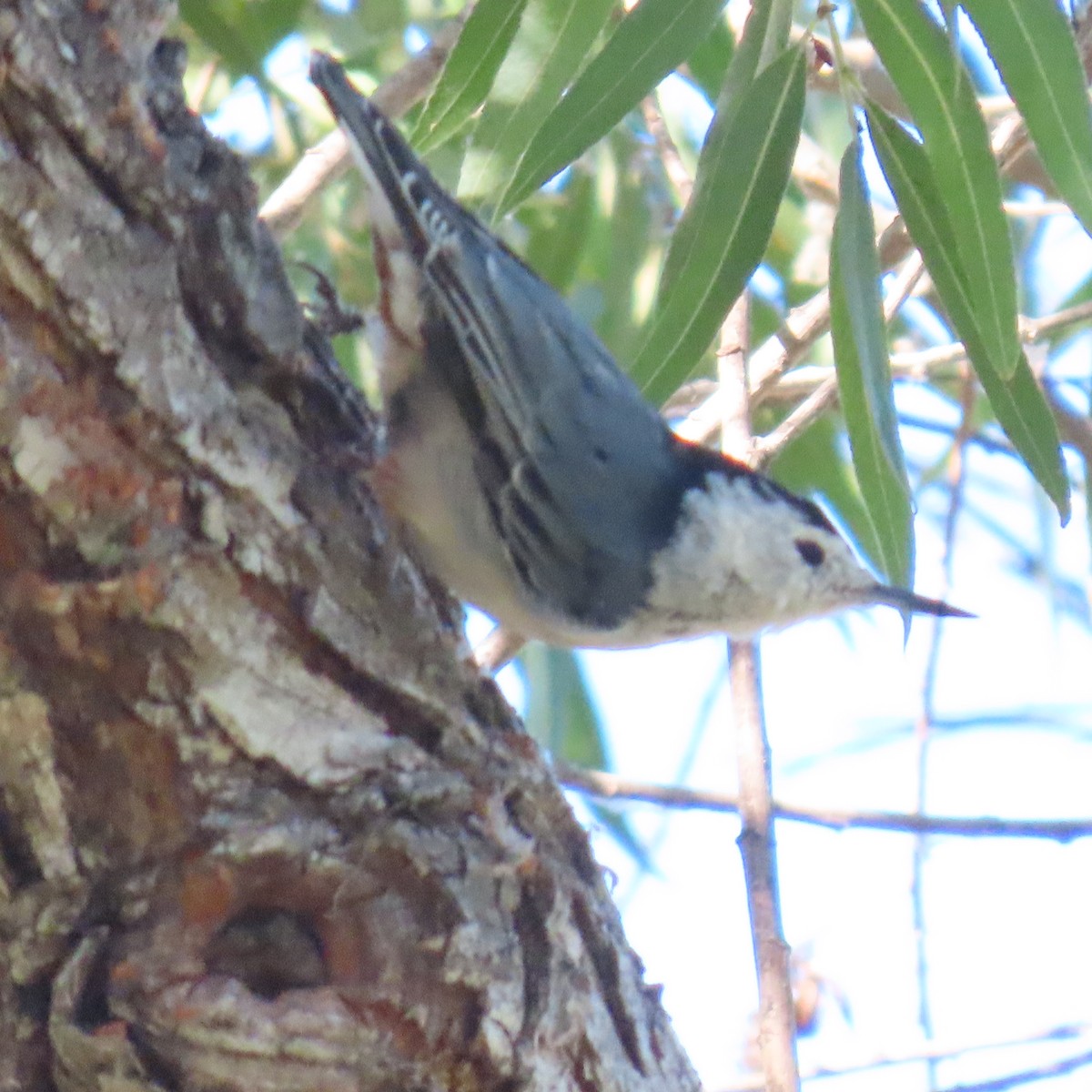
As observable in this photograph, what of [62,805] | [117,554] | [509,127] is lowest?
[62,805]

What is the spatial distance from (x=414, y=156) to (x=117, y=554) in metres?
0.70

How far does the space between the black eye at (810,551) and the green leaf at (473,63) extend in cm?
71

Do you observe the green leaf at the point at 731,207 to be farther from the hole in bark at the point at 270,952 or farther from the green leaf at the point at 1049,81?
the hole in bark at the point at 270,952

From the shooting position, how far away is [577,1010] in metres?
1.31

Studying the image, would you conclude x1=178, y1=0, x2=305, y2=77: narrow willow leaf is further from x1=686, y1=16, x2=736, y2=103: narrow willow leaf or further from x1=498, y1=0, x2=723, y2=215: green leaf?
x1=498, y1=0, x2=723, y2=215: green leaf

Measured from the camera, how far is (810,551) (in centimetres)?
208

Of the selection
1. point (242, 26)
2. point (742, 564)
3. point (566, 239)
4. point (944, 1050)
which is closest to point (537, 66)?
point (742, 564)

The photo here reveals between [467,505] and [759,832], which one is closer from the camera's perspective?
[759,832]

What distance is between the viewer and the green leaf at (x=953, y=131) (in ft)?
4.77

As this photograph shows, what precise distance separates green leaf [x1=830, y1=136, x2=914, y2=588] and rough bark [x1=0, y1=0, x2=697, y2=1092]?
0.46m

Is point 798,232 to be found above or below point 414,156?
above

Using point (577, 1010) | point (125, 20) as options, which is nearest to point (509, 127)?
point (125, 20)

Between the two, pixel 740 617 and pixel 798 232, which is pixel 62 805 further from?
pixel 798 232

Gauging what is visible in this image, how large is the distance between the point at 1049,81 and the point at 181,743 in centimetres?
89
